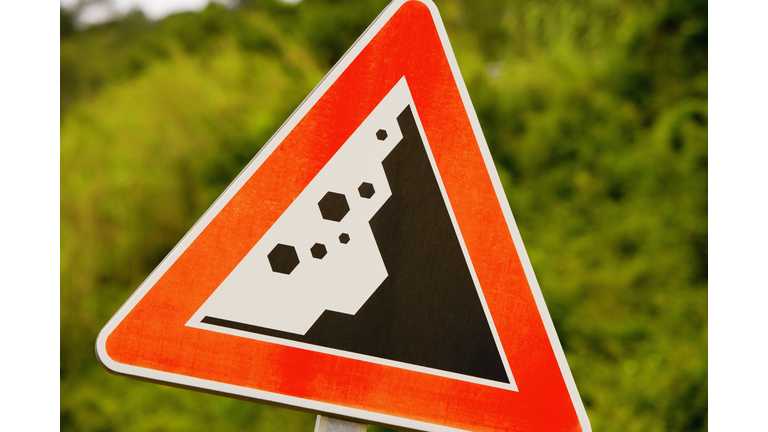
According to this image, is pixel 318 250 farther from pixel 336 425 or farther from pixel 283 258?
pixel 336 425

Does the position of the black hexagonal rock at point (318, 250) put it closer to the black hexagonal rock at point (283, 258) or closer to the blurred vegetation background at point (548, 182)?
the black hexagonal rock at point (283, 258)

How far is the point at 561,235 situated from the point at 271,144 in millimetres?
2559

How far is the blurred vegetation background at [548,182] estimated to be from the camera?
8.15 ft

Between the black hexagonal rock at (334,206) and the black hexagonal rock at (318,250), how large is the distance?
4 centimetres

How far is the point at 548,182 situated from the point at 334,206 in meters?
2.73

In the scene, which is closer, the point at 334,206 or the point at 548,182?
the point at 334,206

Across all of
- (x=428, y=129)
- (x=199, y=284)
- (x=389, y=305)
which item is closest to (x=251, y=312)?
(x=199, y=284)

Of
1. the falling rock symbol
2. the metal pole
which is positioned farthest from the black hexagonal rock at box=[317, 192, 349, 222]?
the metal pole

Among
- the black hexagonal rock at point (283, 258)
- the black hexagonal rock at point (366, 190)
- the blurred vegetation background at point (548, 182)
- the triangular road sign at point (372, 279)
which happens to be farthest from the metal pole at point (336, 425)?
the blurred vegetation background at point (548, 182)

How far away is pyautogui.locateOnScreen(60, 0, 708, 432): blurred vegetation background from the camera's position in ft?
8.15

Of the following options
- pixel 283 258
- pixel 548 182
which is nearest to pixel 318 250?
pixel 283 258

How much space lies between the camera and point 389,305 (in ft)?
2.37

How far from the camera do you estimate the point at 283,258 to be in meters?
0.73

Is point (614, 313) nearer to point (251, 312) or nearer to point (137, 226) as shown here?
point (251, 312)
